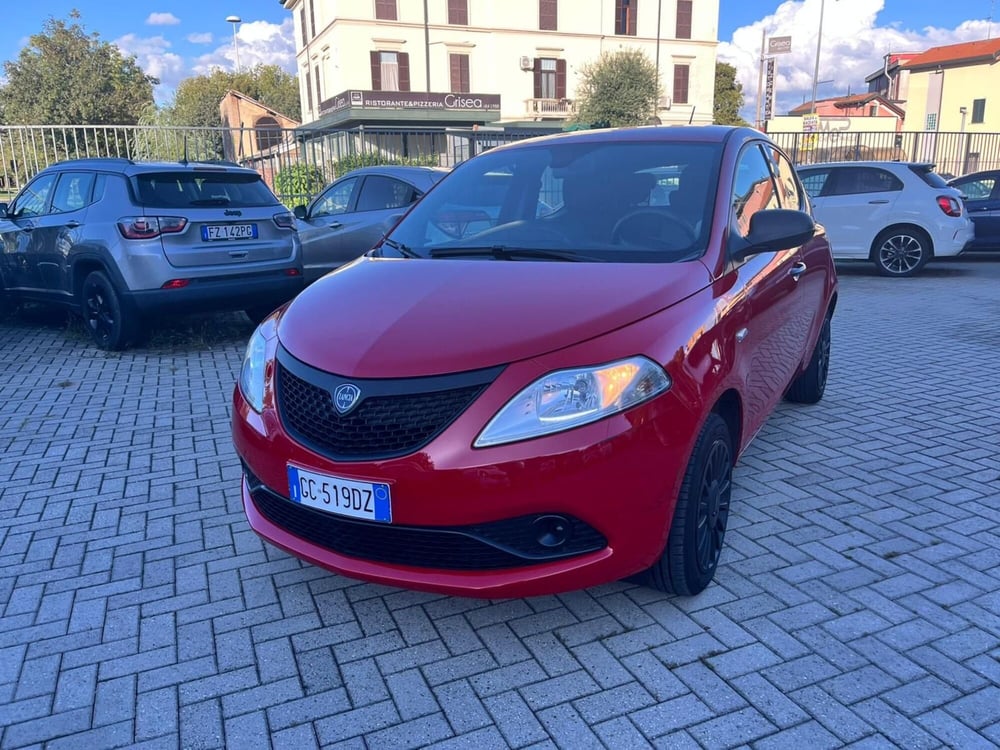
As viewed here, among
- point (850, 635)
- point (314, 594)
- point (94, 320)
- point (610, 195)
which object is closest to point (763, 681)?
point (850, 635)

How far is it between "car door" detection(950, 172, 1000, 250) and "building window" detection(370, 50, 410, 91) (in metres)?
35.4

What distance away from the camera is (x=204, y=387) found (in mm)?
6012

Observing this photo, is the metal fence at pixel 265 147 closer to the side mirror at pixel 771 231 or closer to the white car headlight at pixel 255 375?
the white car headlight at pixel 255 375

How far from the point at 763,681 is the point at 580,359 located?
116 centimetres

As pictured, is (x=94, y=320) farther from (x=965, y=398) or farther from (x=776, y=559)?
(x=965, y=398)

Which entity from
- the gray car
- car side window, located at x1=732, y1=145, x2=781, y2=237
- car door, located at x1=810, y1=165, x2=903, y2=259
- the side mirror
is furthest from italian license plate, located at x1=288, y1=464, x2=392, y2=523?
car door, located at x1=810, y1=165, x2=903, y2=259

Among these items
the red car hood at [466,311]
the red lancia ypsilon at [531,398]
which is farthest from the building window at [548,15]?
the red car hood at [466,311]

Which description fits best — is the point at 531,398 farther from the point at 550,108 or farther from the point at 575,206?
the point at 550,108

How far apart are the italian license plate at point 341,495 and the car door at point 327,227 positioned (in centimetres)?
654

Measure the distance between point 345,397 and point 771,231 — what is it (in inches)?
73.7

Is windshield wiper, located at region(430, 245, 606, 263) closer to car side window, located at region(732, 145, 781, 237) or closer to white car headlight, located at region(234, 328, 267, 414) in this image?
car side window, located at region(732, 145, 781, 237)

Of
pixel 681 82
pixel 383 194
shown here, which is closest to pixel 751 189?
pixel 383 194

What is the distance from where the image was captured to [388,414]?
243 cm

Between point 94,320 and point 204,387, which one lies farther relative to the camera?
point 94,320
